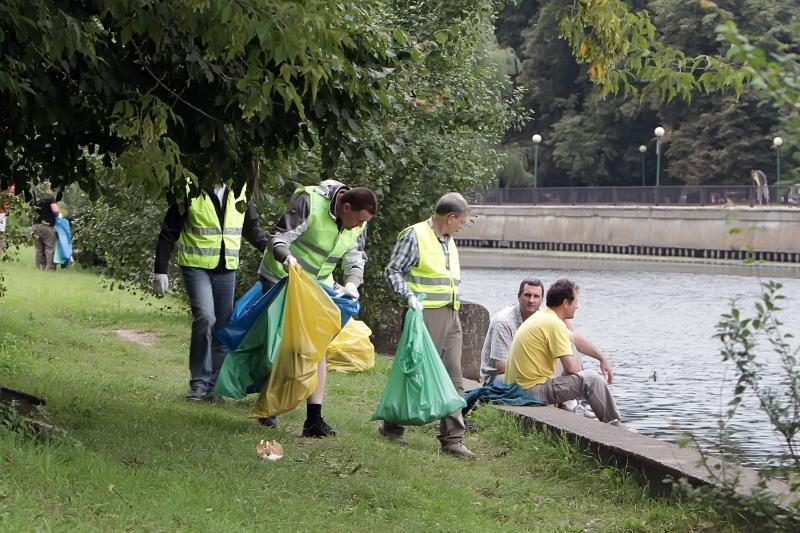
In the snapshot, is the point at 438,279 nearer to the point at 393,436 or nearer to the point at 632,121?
the point at 393,436

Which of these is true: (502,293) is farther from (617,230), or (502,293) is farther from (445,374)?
(617,230)

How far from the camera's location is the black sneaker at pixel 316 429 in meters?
9.08

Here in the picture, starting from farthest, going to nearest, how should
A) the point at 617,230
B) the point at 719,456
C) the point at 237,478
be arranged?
the point at 617,230 → the point at 237,478 → the point at 719,456

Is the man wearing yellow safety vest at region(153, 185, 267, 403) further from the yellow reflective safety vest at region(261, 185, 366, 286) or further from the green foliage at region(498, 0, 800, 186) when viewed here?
the green foliage at region(498, 0, 800, 186)

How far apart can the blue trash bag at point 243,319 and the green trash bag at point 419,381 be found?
88cm

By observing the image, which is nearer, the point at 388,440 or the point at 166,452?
the point at 166,452

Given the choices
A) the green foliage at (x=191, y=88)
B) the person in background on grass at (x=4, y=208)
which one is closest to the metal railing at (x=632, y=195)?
the person in background on grass at (x=4, y=208)

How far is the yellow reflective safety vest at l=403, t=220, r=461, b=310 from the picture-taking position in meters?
9.44

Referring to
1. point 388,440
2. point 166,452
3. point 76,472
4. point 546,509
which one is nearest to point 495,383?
point 388,440

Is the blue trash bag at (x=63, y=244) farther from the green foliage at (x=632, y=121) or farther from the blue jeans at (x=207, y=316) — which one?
the blue jeans at (x=207, y=316)

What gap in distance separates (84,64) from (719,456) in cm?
383

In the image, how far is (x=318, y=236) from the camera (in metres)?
9.25

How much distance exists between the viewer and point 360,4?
765 cm

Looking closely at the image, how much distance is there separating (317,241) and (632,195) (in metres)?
61.3
